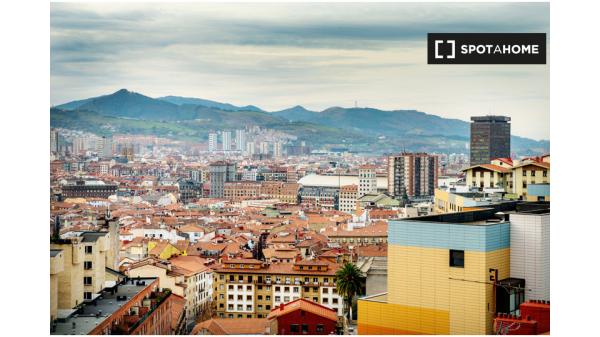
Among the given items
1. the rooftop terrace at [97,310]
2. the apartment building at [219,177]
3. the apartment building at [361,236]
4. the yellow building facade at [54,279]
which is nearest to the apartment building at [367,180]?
Result: the apartment building at [219,177]

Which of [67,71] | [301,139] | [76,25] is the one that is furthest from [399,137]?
[76,25]

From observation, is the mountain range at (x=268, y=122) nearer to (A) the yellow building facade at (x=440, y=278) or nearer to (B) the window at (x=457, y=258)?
(A) the yellow building facade at (x=440, y=278)

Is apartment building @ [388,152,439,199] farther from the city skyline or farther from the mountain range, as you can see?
the mountain range

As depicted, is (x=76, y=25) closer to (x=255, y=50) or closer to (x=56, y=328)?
(x=255, y=50)

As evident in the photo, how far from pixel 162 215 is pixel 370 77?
459 inches

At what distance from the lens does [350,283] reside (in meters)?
7.81

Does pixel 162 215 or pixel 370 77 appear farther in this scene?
pixel 370 77

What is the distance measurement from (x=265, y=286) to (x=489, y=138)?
23168 mm

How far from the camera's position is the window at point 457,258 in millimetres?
4184

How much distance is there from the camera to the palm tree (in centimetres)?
775

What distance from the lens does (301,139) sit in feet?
162

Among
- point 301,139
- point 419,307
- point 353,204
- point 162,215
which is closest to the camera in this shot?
point 419,307
